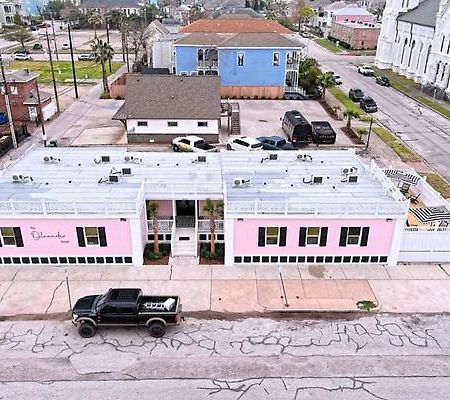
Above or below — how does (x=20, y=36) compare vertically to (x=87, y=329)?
below

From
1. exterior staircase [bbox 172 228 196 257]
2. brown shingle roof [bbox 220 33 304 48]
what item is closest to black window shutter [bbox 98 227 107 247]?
exterior staircase [bbox 172 228 196 257]

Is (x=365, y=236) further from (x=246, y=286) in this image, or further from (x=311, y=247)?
(x=246, y=286)

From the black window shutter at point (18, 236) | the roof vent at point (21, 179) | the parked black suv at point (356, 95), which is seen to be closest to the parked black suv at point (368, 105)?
the parked black suv at point (356, 95)

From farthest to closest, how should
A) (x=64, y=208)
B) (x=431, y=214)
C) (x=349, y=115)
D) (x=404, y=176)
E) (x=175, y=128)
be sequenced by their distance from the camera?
1. (x=349, y=115)
2. (x=175, y=128)
3. (x=404, y=176)
4. (x=431, y=214)
5. (x=64, y=208)

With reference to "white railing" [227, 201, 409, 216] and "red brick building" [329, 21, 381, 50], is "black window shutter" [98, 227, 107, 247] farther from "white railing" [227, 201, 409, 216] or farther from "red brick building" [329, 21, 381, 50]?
"red brick building" [329, 21, 381, 50]

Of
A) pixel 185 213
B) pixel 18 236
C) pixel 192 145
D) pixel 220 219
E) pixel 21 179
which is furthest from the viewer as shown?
pixel 192 145

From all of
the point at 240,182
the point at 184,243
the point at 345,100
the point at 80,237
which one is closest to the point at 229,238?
the point at 184,243

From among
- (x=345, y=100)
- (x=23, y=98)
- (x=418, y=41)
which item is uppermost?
(x=418, y=41)
